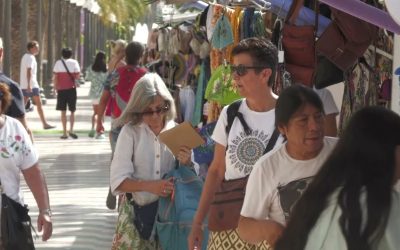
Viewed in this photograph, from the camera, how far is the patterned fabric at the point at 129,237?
653 centimetres

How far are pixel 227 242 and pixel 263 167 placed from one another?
3.01ft

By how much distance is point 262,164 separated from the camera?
182 inches

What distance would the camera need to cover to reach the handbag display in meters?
A: 6.22

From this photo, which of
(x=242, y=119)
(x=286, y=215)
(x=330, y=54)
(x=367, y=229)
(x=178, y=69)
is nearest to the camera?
(x=367, y=229)

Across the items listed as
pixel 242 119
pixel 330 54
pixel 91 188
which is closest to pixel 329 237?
pixel 242 119

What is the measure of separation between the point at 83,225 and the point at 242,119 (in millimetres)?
6370

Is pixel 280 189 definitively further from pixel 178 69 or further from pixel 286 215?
pixel 178 69

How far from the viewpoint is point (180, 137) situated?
20.8 ft

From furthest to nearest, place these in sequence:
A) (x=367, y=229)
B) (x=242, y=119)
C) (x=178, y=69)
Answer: (x=178, y=69)
(x=242, y=119)
(x=367, y=229)

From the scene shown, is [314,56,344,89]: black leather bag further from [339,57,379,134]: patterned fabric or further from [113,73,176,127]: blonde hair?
[113,73,176,127]: blonde hair

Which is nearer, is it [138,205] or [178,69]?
[138,205]

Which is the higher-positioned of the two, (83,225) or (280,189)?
(280,189)

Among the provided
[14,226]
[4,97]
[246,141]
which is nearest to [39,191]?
[14,226]

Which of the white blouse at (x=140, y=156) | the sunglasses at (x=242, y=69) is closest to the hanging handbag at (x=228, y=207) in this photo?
the sunglasses at (x=242, y=69)
